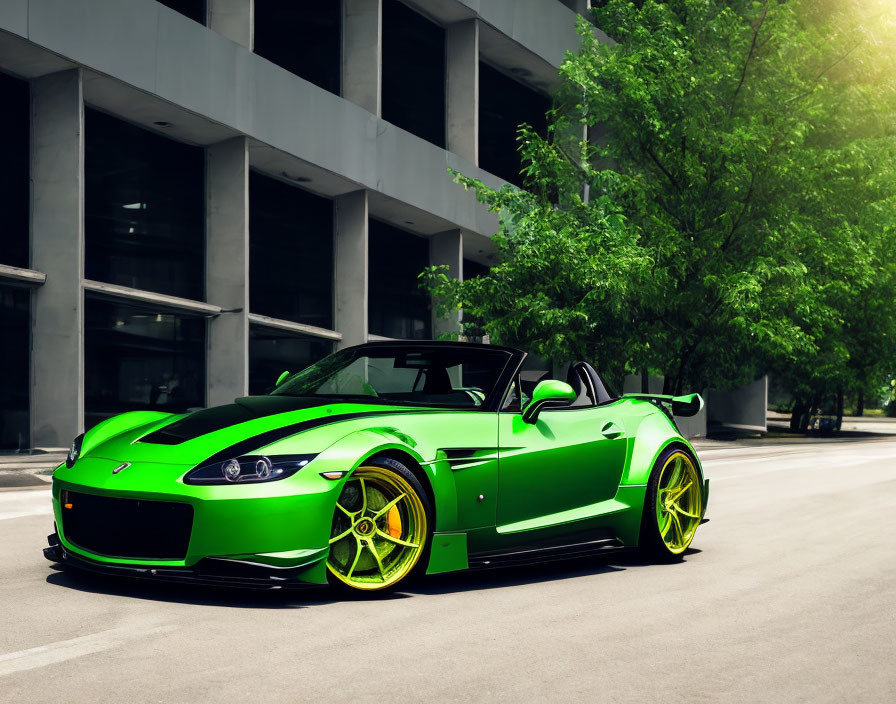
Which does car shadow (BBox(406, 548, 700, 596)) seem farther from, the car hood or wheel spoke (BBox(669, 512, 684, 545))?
the car hood

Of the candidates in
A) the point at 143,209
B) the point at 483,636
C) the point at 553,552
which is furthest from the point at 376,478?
the point at 143,209

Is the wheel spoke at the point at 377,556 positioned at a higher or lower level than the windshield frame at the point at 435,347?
lower

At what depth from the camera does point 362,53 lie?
23.6 metres

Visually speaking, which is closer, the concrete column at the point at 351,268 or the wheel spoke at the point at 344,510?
the wheel spoke at the point at 344,510

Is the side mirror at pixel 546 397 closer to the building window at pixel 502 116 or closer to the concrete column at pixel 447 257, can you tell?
the concrete column at pixel 447 257

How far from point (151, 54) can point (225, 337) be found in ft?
15.6

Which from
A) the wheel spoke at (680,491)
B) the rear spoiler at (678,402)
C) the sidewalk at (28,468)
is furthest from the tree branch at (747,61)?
the wheel spoke at (680,491)

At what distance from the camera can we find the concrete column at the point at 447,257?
88.0 ft

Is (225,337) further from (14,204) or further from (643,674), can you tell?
(643,674)

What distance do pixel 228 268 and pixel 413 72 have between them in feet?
27.6

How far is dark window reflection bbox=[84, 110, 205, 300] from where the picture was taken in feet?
58.4

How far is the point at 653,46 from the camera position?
2669 centimetres

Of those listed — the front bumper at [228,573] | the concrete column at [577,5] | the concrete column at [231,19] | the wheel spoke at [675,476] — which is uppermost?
the concrete column at [577,5]

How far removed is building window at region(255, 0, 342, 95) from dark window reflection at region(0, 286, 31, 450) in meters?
7.39
